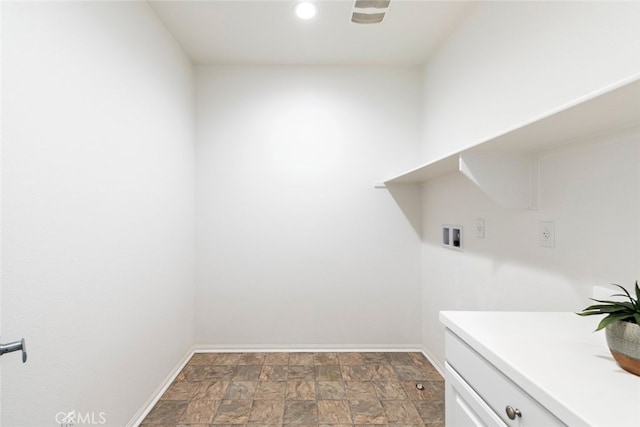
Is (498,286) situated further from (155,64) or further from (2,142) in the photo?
(155,64)

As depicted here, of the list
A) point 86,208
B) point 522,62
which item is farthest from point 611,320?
point 86,208

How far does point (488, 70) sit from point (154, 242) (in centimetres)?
234

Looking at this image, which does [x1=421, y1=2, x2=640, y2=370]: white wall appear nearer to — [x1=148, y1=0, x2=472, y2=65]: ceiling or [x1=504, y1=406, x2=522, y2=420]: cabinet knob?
[x1=148, y1=0, x2=472, y2=65]: ceiling

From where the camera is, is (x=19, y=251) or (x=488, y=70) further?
(x=488, y=70)

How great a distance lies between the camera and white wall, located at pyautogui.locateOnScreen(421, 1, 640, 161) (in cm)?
106

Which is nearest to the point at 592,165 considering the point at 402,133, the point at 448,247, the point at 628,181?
the point at 628,181

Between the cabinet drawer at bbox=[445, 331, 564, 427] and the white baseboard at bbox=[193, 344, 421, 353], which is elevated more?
the cabinet drawer at bbox=[445, 331, 564, 427]

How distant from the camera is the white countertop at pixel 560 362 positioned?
562 millimetres

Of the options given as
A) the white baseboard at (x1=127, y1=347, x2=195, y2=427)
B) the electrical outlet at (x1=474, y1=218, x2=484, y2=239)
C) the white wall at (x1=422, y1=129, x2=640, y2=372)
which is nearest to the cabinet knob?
the white wall at (x1=422, y1=129, x2=640, y2=372)

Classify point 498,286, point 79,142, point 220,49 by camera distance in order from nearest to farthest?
1. point 79,142
2. point 498,286
3. point 220,49

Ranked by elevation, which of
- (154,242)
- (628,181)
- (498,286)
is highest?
(628,181)

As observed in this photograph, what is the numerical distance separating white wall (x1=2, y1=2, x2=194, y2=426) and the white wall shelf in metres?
1.69

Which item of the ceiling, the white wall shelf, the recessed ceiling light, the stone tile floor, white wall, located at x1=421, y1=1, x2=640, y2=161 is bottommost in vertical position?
the stone tile floor

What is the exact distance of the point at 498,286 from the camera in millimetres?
1683
